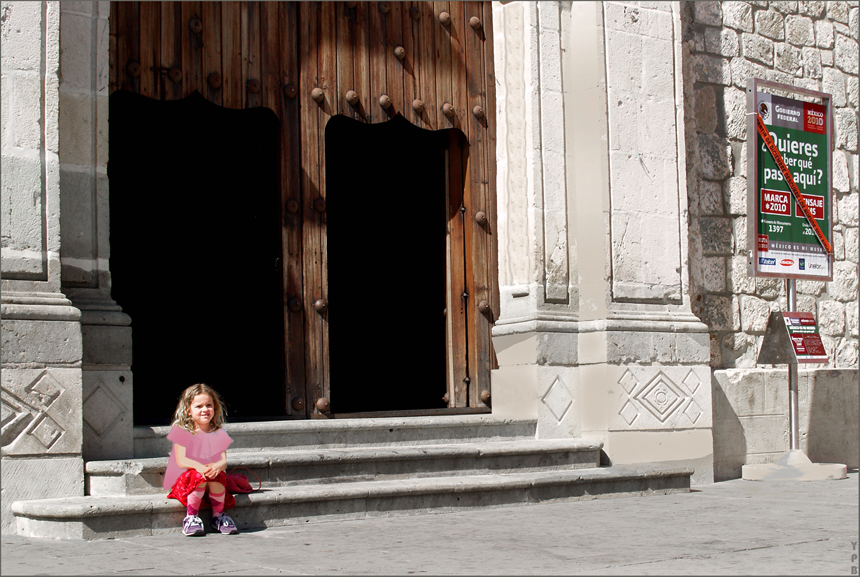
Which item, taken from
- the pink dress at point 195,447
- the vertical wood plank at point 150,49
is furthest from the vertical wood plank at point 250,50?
the pink dress at point 195,447

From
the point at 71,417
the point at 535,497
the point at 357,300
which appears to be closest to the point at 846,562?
the point at 535,497

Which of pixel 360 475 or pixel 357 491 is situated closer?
pixel 357 491

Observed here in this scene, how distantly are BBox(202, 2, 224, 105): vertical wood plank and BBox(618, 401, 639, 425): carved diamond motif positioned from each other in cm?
327

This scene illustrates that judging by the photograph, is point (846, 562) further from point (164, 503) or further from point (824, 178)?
point (824, 178)

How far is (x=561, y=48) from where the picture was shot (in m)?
7.01

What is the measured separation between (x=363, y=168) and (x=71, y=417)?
4.63 m

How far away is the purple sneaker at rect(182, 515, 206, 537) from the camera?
4434 millimetres

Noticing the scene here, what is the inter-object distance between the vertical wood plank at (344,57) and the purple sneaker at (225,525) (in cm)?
297

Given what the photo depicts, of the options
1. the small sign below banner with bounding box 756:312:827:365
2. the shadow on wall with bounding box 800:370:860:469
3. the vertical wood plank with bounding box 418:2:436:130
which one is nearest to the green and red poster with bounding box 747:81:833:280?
the small sign below banner with bounding box 756:312:827:365

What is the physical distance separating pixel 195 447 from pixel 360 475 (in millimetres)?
1058

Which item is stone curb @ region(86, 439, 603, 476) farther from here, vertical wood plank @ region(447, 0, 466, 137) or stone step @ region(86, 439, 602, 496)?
vertical wood plank @ region(447, 0, 466, 137)

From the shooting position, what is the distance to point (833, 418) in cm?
798

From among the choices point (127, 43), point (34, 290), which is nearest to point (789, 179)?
point (127, 43)

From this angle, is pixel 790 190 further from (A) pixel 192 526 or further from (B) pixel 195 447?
(A) pixel 192 526
